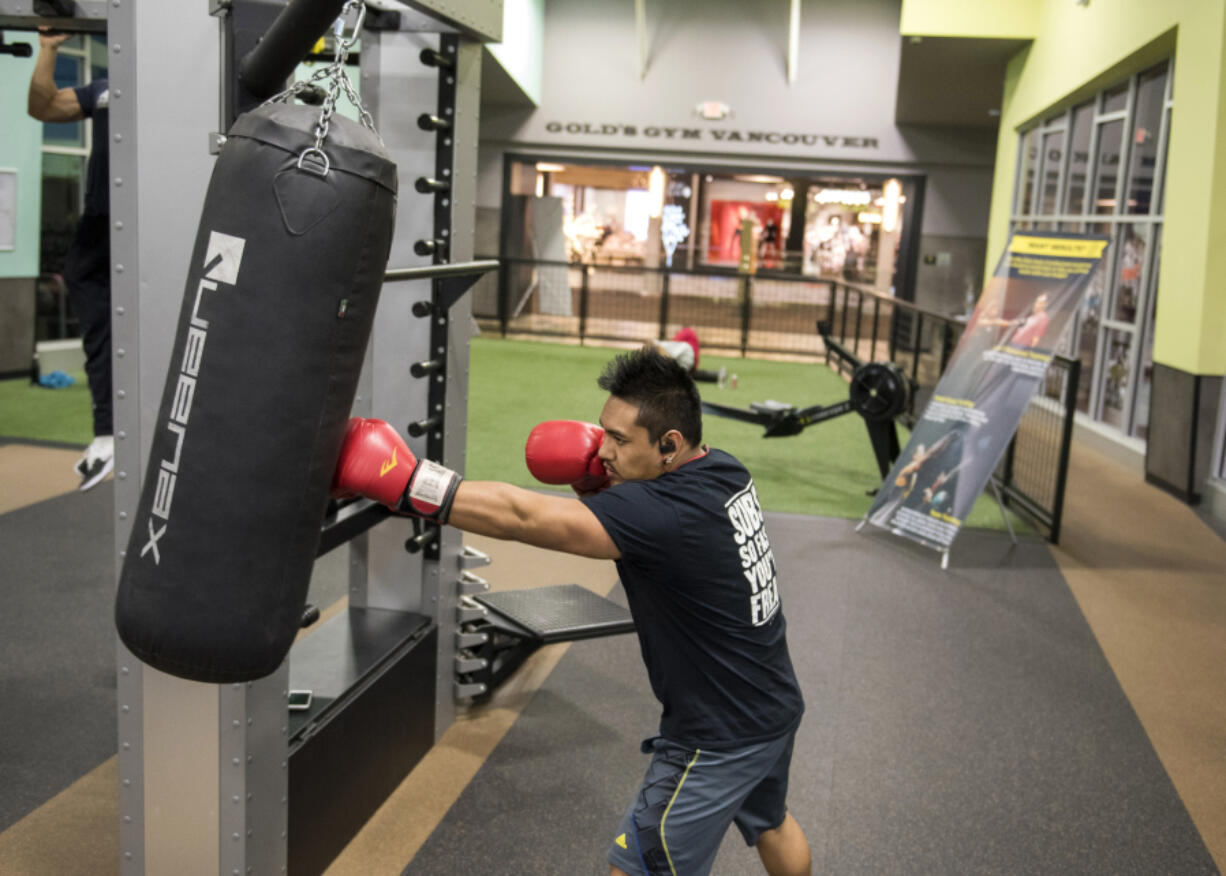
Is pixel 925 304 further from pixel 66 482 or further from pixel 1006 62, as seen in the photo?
pixel 66 482

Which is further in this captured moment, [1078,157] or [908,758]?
[1078,157]

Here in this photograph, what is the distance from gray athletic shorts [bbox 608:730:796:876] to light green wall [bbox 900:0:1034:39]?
1039 cm

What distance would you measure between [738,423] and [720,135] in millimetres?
8040

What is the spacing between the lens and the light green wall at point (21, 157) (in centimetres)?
839

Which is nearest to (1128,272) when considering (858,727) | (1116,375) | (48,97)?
(1116,375)

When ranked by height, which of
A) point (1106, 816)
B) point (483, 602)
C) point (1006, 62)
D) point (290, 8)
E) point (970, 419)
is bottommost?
point (1106, 816)

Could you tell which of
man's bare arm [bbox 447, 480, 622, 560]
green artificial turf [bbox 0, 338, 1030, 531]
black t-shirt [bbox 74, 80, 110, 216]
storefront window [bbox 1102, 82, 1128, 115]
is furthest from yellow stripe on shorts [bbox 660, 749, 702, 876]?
storefront window [bbox 1102, 82, 1128, 115]

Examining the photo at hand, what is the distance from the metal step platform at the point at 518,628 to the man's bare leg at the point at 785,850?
50.0 inches

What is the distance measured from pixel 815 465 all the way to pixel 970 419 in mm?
2202

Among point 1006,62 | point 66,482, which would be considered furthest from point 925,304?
point 66,482

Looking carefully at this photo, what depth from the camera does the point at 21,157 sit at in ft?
28.5

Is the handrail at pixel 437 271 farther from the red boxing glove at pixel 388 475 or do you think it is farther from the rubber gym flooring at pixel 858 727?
the rubber gym flooring at pixel 858 727

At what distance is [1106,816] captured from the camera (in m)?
3.10

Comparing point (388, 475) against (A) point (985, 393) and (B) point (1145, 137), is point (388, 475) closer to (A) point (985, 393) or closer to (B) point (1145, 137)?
(A) point (985, 393)
